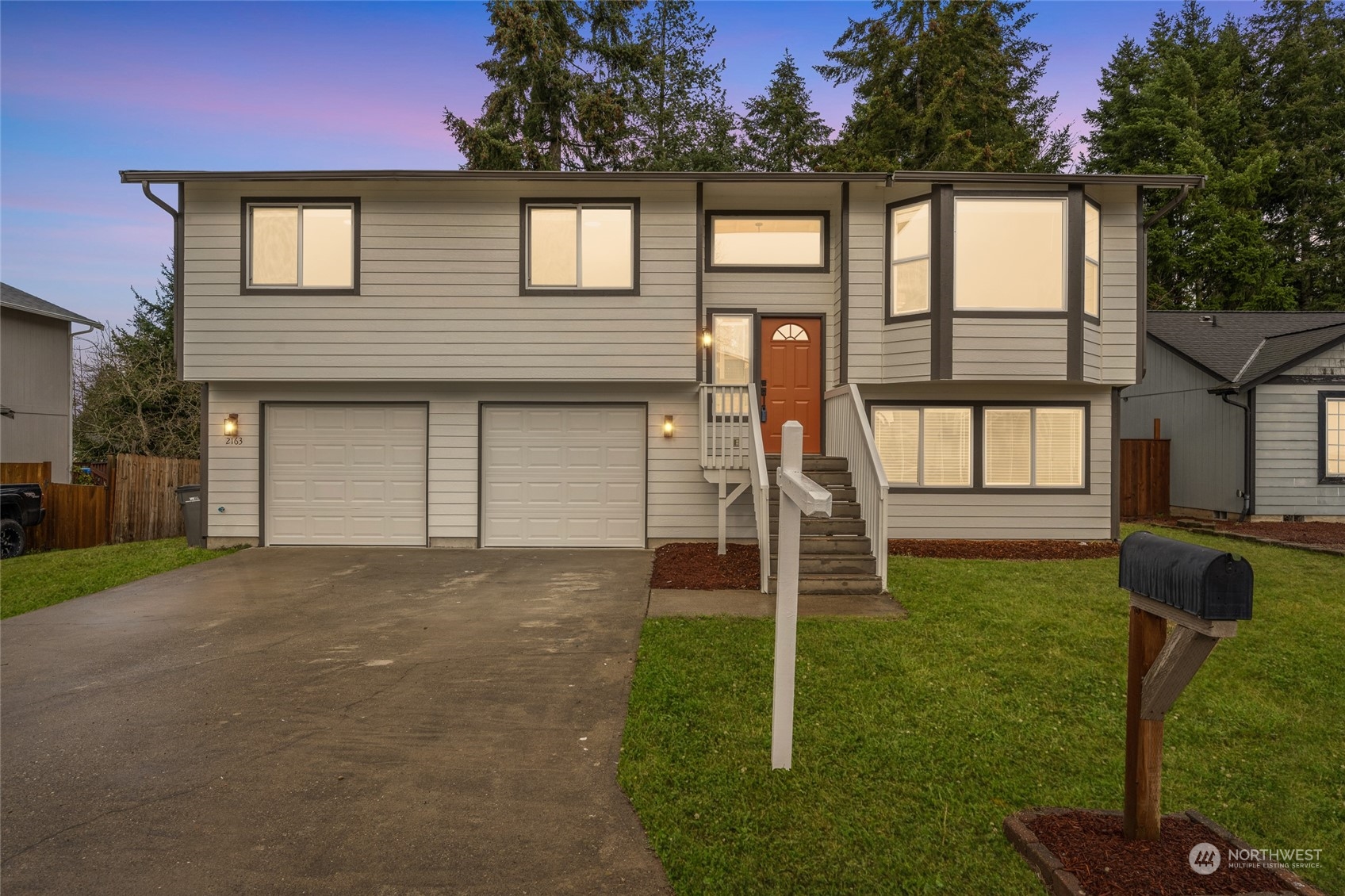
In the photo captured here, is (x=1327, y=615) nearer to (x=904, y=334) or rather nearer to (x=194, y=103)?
(x=904, y=334)

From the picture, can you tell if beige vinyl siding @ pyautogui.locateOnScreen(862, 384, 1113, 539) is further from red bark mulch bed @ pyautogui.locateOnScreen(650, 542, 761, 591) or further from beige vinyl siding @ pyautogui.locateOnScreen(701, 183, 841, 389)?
red bark mulch bed @ pyautogui.locateOnScreen(650, 542, 761, 591)

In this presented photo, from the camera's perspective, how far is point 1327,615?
5.80 metres

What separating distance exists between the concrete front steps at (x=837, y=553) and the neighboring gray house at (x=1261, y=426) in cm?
959

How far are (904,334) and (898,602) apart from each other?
471cm

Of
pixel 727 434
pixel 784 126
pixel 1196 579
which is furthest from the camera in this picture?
pixel 784 126

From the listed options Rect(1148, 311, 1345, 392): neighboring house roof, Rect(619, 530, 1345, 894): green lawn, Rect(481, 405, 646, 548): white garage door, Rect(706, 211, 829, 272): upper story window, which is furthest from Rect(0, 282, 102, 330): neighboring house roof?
Rect(1148, 311, 1345, 392): neighboring house roof

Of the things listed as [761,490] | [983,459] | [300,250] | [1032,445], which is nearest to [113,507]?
[300,250]

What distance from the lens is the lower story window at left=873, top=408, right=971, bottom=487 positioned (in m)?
9.98

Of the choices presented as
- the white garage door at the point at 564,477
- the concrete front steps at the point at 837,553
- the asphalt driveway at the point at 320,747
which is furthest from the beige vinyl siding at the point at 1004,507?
the asphalt driveway at the point at 320,747

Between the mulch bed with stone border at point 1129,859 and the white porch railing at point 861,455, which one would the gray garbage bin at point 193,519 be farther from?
the mulch bed with stone border at point 1129,859

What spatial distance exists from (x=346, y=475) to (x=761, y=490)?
6.46m

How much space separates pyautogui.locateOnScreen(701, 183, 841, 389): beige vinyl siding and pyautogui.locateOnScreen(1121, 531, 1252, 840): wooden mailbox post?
792 cm

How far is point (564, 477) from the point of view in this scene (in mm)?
9922

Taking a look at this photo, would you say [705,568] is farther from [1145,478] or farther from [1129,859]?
[1145,478]
